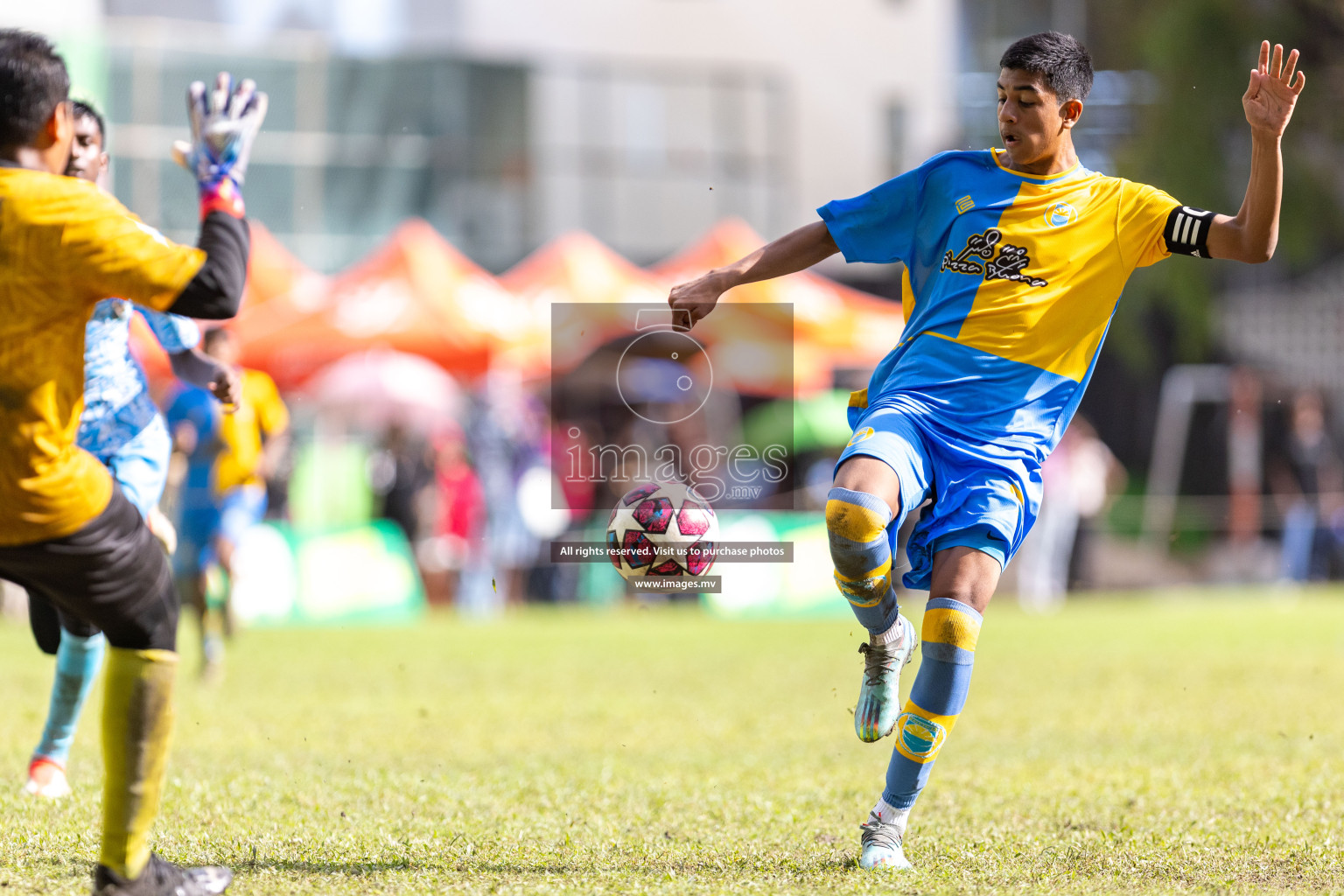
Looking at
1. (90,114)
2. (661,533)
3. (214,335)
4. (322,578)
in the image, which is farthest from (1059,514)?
(90,114)

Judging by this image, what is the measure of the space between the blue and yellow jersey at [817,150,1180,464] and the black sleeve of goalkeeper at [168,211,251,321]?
1988mm

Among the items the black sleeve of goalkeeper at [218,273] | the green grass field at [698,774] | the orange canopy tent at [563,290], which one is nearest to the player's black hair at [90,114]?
the black sleeve of goalkeeper at [218,273]

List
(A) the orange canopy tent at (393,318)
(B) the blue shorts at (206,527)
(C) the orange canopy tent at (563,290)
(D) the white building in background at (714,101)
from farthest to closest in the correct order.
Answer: (D) the white building in background at (714,101)
(C) the orange canopy tent at (563,290)
(A) the orange canopy tent at (393,318)
(B) the blue shorts at (206,527)

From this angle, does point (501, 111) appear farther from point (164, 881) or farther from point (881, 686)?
point (164, 881)

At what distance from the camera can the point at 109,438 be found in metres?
5.86

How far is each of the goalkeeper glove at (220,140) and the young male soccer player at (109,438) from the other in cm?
145

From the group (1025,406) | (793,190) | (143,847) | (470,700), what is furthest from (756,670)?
(793,190)

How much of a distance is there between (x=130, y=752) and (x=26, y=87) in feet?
5.02

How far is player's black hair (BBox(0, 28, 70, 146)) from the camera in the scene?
3.63 meters

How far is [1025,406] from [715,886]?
5.47 feet

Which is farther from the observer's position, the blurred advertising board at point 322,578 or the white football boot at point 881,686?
the blurred advertising board at point 322,578

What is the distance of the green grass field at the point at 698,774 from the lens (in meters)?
4.62

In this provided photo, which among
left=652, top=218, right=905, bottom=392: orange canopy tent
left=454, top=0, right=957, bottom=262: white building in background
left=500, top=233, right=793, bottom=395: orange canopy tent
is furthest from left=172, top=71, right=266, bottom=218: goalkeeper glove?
left=454, top=0, right=957, bottom=262: white building in background

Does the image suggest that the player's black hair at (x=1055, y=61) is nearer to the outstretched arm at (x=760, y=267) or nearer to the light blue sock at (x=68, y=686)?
the outstretched arm at (x=760, y=267)
